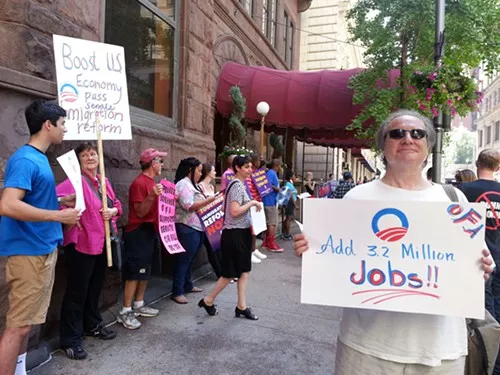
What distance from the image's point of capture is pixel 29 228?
271cm

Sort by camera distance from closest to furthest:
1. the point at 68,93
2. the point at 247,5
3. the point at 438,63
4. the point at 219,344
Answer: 1. the point at 68,93
2. the point at 219,344
3. the point at 438,63
4. the point at 247,5

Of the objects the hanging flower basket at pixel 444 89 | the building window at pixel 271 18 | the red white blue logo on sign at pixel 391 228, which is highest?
the building window at pixel 271 18

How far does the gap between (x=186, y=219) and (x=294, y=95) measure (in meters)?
7.66

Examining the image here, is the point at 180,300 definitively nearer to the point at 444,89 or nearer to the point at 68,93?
the point at 68,93

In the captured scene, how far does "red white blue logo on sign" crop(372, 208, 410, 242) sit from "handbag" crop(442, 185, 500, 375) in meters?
0.39

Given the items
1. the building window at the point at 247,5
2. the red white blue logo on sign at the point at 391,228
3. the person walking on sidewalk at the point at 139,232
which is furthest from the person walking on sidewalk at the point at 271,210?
the building window at the point at 247,5

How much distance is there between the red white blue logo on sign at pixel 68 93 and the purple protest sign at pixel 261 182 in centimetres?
525

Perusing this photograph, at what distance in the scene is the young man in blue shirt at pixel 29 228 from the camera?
8.48ft

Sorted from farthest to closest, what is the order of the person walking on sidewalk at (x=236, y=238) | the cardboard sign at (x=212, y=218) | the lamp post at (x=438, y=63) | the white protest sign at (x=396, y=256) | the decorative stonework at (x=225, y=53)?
the decorative stonework at (x=225, y=53), the lamp post at (x=438, y=63), the cardboard sign at (x=212, y=218), the person walking on sidewalk at (x=236, y=238), the white protest sign at (x=396, y=256)

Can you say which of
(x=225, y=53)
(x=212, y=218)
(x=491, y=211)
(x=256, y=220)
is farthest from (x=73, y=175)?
(x=225, y=53)

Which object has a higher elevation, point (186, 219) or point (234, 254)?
point (186, 219)

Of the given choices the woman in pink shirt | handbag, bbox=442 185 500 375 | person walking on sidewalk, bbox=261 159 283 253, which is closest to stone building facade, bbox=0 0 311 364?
the woman in pink shirt

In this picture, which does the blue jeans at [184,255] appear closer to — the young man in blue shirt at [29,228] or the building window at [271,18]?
the young man in blue shirt at [29,228]

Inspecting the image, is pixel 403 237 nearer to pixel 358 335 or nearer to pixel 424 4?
pixel 358 335
